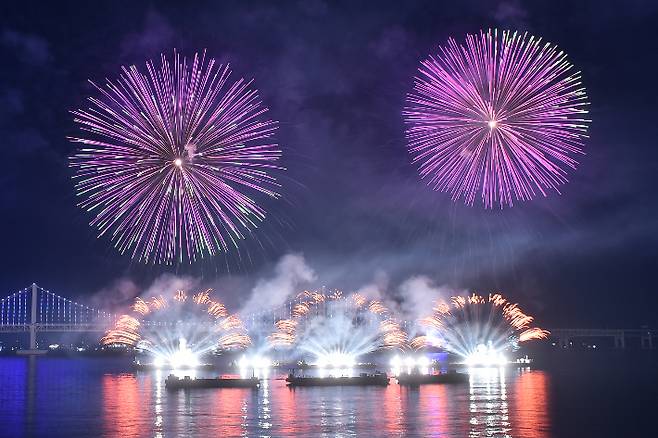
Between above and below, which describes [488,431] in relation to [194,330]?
below

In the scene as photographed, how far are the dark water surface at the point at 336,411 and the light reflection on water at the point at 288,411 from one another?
10cm

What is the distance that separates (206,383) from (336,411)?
1446 inches

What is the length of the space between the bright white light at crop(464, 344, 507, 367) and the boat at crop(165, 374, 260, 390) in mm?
89417

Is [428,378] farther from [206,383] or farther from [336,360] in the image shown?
[336,360]

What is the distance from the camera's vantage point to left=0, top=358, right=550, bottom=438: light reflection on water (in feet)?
203

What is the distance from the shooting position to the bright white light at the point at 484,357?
185 m

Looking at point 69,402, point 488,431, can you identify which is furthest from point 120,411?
point 488,431

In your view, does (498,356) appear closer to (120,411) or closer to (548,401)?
(548,401)

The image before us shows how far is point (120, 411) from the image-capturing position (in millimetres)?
77500

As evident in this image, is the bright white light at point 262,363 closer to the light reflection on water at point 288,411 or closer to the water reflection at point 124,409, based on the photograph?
the water reflection at point 124,409

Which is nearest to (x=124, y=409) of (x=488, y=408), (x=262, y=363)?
(x=488, y=408)

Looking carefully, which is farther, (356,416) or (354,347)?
(354,347)

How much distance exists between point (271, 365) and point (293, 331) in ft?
32.6

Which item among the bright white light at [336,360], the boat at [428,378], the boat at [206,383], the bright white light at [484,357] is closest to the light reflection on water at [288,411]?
the boat at [206,383]
